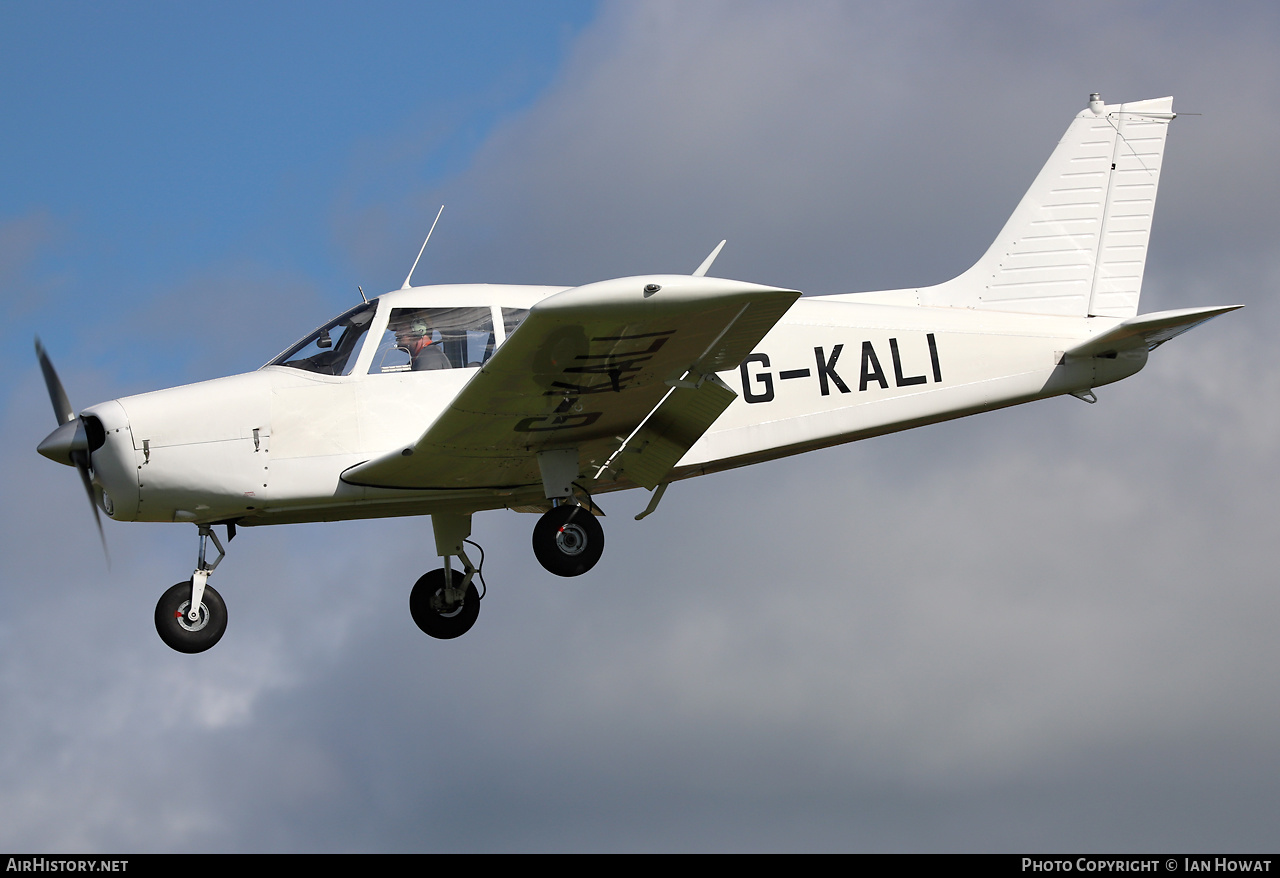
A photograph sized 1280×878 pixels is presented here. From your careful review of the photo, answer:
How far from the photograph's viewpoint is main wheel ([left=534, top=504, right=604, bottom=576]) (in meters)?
12.2

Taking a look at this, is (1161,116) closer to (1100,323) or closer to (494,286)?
(1100,323)

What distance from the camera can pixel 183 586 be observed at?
40.7 feet

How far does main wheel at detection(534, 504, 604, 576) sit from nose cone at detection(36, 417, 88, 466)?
3760mm

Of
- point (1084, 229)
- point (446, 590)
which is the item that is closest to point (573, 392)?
point (446, 590)

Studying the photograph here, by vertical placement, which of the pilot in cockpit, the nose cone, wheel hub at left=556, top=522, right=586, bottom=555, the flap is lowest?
wheel hub at left=556, top=522, right=586, bottom=555

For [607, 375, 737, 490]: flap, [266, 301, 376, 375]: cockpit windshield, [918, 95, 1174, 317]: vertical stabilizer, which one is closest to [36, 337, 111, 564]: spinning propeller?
[266, 301, 376, 375]: cockpit windshield

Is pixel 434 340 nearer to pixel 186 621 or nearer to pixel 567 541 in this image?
pixel 567 541

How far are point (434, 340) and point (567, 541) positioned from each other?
79.9 inches

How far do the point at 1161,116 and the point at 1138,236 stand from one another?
134cm

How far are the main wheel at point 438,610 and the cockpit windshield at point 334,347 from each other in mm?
2935

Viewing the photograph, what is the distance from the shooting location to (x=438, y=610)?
14.3 metres

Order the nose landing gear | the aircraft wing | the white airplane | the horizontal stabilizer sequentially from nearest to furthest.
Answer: the aircraft wing
the white airplane
the horizontal stabilizer
the nose landing gear

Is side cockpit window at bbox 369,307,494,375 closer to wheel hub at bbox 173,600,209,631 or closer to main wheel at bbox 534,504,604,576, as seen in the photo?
main wheel at bbox 534,504,604,576

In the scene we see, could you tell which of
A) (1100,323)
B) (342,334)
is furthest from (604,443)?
(1100,323)
